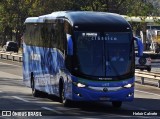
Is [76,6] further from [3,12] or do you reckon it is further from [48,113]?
[48,113]

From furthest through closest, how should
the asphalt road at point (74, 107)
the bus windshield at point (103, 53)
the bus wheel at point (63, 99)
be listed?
the bus wheel at point (63, 99) < the bus windshield at point (103, 53) < the asphalt road at point (74, 107)

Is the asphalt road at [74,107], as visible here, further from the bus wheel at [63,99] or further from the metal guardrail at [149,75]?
the metal guardrail at [149,75]

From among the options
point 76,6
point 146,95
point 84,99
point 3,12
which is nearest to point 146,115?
point 84,99

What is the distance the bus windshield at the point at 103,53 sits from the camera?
16.8 m

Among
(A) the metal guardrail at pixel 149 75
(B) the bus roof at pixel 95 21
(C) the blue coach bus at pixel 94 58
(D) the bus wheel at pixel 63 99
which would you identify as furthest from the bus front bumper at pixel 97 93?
(A) the metal guardrail at pixel 149 75

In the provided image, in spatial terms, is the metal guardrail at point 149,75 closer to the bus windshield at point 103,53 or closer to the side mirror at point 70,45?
the bus windshield at point 103,53

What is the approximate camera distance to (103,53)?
1688cm

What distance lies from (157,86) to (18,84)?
22.5 feet

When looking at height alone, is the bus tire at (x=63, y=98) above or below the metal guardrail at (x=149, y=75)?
above

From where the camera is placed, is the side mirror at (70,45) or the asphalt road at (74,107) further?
the side mirror at (70,45)

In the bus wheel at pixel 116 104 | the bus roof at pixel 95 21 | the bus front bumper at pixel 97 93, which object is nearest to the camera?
the bus front bumper at pixel 97 93

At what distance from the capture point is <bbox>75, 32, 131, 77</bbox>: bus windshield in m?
16.8

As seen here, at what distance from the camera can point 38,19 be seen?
21.4 metres

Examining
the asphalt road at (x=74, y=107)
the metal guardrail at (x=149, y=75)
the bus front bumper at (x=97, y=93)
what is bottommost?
the metal guardrail at (x=149, y=75)
